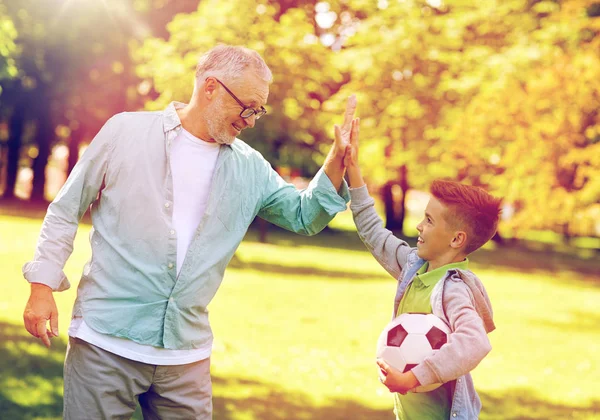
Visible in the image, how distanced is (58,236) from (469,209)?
1784 millimetres

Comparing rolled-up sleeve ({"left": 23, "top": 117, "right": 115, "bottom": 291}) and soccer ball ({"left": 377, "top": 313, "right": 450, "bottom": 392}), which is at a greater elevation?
rolled-up sleeve ({"left": 23, "top": 117, "right": 115, "bottom": 291})

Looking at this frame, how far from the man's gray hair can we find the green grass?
3.41 meters

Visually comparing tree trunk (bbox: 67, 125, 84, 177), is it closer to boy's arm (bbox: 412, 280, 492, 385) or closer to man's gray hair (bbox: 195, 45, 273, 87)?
man's gray hair (bbox: 195, 45, 273, 87)

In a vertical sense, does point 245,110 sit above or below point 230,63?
below

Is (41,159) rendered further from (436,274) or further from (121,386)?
(436,274)

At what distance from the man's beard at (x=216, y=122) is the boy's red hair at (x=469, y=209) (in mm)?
969

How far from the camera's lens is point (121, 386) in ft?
12.2

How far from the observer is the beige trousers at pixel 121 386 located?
3691mm

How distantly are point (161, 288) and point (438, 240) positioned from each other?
1225mm

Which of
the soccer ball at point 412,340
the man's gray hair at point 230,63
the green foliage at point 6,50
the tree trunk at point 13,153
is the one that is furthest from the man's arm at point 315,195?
the tree trunk at point 13,153

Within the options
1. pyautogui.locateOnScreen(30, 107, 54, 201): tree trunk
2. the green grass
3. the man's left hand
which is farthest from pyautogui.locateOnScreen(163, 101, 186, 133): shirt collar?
pyautogui.locateOnScreen(30, 107, 54, 201): tree trunk

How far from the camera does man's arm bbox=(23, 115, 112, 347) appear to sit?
366 cm

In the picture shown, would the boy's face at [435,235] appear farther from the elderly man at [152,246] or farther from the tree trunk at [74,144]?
the tree trunk at [74,144]

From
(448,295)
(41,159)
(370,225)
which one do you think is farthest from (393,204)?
(448,295)
